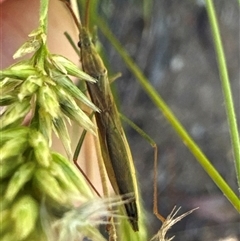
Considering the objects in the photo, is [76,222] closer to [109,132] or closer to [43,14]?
[43,14]

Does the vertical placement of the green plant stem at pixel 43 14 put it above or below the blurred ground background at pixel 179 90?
above

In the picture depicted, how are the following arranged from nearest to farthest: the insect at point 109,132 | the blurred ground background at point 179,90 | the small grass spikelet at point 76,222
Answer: the small grass spikelet at point 76,222, the insect at point 109,132, the blurred ground background at point 179,90

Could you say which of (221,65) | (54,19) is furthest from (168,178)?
(221,65)

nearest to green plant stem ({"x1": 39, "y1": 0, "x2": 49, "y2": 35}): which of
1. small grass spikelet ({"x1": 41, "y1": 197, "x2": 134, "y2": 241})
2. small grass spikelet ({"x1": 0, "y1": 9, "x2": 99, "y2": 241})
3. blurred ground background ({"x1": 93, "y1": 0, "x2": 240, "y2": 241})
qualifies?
small grass spikelet ({"x1": 0, "y1": 9, "x2": 99, "y2": 241})

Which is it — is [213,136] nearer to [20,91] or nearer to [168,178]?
[168,178]

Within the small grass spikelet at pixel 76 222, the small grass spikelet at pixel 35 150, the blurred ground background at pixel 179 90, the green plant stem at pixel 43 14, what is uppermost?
the green plant stem at pixel 43 14

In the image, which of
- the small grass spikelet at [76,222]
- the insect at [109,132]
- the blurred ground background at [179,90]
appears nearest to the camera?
the small grass spikelet at [76,222]

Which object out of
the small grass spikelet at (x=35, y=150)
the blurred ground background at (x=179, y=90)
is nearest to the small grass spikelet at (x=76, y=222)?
the small grass spikelet at (x=35, y=150)

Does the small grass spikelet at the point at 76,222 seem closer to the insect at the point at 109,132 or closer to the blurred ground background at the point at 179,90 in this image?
the insect at the point at 109,132
